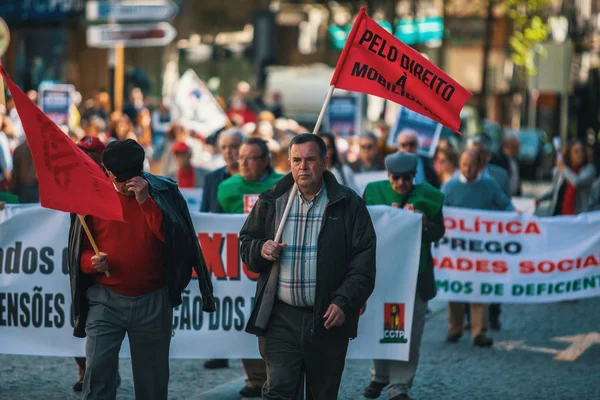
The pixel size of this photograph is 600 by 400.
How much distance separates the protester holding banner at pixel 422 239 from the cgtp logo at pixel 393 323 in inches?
4.7

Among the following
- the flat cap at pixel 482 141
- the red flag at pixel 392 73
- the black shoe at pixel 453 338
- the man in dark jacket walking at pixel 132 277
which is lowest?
the black shoe at pixel 453 338

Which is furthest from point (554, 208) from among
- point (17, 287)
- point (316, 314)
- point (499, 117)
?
point (499, 117)

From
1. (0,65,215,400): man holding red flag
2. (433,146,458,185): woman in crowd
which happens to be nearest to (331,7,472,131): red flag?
(0,65,215,400): man holding red flag

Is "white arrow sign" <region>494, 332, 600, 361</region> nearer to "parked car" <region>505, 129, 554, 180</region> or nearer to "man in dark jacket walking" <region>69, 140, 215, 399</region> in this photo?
"man in dark jacket walking" <region>69, 140, 215, 399</region>

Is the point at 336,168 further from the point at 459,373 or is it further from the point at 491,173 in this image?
the point at 459,373

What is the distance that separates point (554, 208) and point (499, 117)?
142 ft

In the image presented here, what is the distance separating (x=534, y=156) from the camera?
42000 millimetres

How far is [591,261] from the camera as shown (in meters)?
11.5

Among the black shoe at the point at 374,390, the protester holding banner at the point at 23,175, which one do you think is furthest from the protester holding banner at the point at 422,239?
the protester holding banner at the point at 23,175

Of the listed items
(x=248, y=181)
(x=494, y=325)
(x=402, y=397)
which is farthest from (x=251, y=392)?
(x=494, y=325)

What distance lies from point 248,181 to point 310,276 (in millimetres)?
3172

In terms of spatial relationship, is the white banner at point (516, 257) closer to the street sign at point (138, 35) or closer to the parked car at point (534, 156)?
the street sign at point (138, 35)

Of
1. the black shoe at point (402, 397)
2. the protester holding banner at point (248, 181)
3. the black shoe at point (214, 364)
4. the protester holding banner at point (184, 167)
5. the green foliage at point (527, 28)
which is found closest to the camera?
the black shoe at point (402, 397)

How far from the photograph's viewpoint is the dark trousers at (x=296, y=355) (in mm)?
6320
